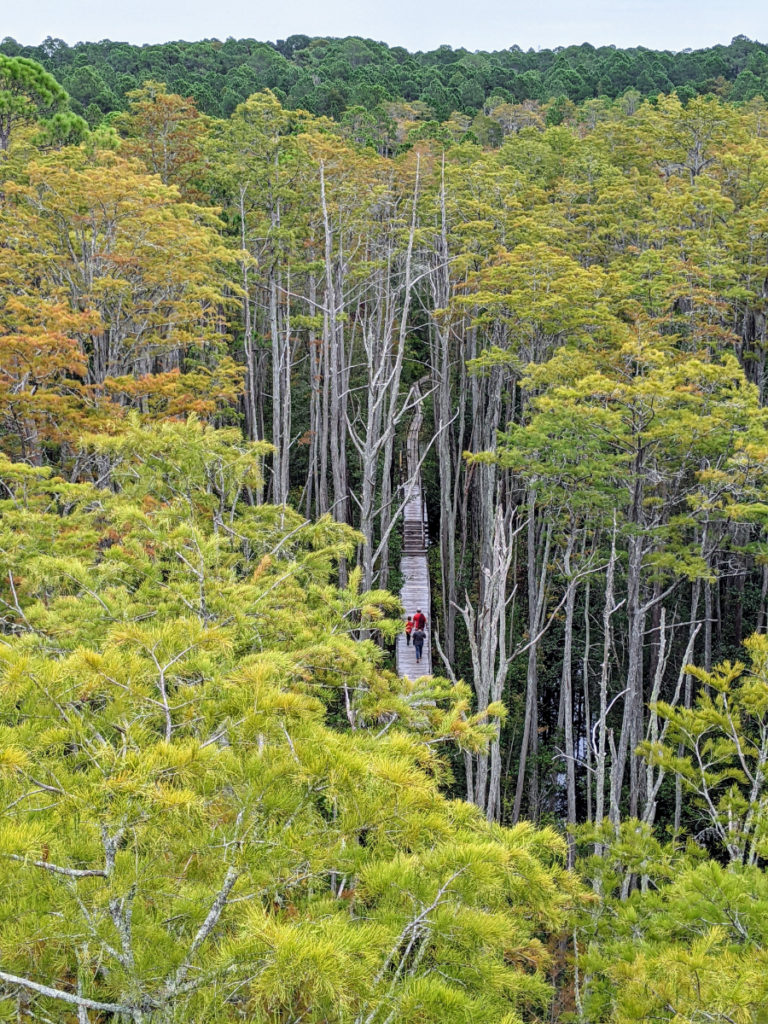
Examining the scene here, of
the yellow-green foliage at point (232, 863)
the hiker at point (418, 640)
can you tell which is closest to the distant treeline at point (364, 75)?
the hiker at point (418, 640)

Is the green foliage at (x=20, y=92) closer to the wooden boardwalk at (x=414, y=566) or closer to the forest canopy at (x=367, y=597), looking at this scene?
the forest canopy at (x=367, y=597)

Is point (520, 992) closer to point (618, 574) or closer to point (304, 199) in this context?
point (618, 574)

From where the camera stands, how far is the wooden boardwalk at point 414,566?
13227mm

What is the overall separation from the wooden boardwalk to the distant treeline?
579 inches

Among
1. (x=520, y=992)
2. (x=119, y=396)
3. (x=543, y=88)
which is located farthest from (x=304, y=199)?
(x=543, y=88)

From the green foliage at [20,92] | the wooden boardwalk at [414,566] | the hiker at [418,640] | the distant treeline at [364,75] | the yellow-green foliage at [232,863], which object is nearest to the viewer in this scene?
the yellow-green foliage at [232,863]

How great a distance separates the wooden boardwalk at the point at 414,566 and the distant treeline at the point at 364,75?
14718 mm

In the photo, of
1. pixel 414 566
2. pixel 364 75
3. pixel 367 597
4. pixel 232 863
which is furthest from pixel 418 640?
pixel 364 75

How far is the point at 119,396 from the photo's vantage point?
495 inches

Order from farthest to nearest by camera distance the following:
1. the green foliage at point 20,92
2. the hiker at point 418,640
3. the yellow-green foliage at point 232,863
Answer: the green foliage at point 20,92
the hiker at point 418,640
the yellow-green foliage at point 232,863

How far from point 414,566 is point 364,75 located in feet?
83.8

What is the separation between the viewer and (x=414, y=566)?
17406 mm

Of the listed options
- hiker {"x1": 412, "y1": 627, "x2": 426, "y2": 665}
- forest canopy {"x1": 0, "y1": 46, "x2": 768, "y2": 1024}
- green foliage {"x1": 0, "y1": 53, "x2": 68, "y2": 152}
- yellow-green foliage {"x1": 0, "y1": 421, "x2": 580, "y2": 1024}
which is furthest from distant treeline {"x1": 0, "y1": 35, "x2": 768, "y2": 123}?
yellow-green foliage {"x1": 0, "y1": 421, "x2": 580, "y2": 1024}

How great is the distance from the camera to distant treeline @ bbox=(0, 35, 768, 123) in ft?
90.2
